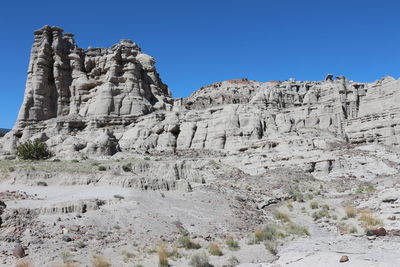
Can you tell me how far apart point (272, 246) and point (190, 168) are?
14.6m

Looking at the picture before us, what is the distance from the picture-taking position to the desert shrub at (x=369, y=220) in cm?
1676

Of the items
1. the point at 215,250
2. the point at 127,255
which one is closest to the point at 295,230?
the point at 215,250

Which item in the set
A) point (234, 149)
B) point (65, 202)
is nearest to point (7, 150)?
point (234, 149)

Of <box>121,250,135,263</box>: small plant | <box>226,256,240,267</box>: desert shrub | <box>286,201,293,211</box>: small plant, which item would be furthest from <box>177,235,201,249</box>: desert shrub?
A: <box>286,201,293,211</box>: small plant

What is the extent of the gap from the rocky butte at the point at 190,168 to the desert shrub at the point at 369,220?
91 millimetres

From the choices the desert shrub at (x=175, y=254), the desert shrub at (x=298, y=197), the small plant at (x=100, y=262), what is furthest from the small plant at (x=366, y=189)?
the small plant at (x=100, y=262)

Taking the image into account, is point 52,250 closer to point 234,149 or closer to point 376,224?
point 376,224

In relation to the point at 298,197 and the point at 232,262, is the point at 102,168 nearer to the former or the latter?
the point at 298,197

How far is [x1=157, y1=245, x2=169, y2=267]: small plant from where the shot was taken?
12221 mm

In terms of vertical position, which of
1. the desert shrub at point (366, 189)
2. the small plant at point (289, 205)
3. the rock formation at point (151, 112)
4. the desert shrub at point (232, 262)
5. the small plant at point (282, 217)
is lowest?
the desert shrub at point (232, 262)

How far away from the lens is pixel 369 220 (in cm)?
1720

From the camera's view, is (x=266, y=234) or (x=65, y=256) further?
(x=266, y=234)

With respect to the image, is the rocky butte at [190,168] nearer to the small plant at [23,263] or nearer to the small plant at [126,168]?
the small plant at [126,168]

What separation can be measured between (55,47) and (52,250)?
55.8m
